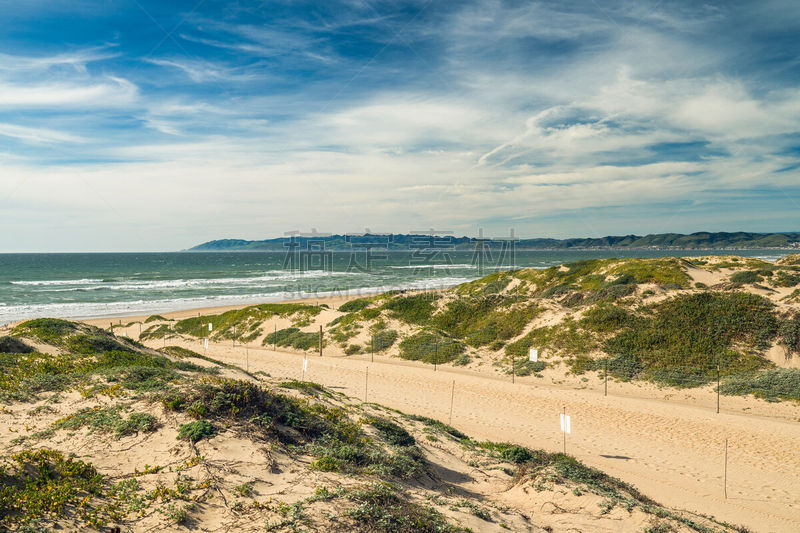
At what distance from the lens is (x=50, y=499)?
554 centimetres

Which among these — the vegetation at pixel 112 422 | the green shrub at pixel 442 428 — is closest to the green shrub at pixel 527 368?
the green shrub at pixel 442 428

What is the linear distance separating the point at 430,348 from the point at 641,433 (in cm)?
1531

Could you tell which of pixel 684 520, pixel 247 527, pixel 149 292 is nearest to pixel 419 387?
pixel 684 520

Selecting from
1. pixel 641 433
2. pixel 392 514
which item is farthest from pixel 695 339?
pixel 392 514

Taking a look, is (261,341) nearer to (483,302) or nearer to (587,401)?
(483,302)

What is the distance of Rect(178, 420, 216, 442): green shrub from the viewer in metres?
7.61

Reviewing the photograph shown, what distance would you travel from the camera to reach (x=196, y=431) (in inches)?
302

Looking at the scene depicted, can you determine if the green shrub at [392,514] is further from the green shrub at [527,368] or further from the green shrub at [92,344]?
the green shrub at [527,368]

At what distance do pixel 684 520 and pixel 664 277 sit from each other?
37.9m

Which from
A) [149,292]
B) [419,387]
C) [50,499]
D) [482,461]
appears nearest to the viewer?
[50,499]

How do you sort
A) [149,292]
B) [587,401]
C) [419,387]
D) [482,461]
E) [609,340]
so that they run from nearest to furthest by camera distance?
[482,461] → [587,401] → [419,387] → [609,340] → [149,292]

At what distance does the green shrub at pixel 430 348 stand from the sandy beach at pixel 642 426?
56.4 inches

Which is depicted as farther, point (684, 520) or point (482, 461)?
point (482, 461)

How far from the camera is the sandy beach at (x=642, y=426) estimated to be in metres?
11.4
